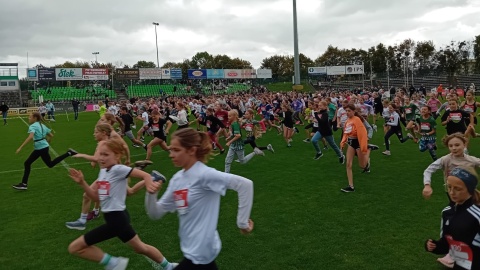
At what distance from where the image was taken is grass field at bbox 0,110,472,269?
542 cm

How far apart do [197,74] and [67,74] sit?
21.3 meters

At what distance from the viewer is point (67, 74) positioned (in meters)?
63.7

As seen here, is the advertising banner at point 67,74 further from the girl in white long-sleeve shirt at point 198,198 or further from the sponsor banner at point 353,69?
the girl in white long-sleeve shirt at point 198,198

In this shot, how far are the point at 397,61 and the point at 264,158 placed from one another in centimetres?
7669

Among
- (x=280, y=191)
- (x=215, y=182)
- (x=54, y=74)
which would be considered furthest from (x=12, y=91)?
(x=215, y=182)

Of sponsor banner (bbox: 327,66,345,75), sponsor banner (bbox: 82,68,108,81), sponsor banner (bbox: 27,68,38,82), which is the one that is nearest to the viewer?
sponsor banner (bbox: 27,68,38,82)

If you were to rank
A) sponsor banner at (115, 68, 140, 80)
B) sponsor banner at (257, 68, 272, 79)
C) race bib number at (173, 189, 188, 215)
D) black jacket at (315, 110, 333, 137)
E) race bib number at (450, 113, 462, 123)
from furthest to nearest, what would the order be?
sponsor banner at (257, 68, 272, 79) < sponsor banner at (115, 68, 140, 80) < black jacket at (315, 110, 333, 137) < race bib number at (450, 113, 462, 123) < race bib number at (173, 189, 188, 215)

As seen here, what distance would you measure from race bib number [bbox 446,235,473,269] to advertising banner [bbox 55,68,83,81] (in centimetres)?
6783

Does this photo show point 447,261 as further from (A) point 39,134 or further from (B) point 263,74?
(B) point 263,74

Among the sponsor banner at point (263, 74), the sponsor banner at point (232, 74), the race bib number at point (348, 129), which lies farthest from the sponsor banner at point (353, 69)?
the race bib number at point (348, 129)

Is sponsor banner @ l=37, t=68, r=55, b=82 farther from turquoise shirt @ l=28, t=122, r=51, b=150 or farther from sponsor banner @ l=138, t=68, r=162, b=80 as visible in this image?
turquoise shirt @ l=28, t=122, r=51, b=150

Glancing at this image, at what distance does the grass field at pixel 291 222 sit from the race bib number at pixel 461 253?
6.74ft

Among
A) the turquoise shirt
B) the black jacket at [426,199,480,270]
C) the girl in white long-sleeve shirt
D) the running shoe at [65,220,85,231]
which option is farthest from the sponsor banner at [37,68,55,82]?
the black jacket at [426,199,480,270]

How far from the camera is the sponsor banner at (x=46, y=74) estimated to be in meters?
61.8
